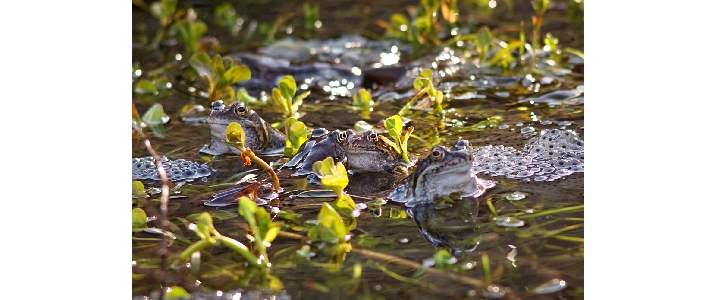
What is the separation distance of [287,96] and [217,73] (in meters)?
0.74

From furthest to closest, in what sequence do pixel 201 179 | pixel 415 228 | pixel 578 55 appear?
pixel 578 55 < pixel 201 179 < pixel 415 228

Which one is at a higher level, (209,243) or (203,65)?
(203,65)

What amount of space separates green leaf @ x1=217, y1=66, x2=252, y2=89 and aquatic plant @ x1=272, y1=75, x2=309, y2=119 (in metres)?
0.23

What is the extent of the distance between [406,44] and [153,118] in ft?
8.24

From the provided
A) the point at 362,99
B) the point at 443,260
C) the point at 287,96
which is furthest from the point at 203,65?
the point at 443,260

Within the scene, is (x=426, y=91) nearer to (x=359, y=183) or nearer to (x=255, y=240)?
(x=359, y=183)

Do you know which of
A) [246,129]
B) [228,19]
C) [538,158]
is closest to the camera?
[538,158]

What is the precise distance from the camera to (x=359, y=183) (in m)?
3.87

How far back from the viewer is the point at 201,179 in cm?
402

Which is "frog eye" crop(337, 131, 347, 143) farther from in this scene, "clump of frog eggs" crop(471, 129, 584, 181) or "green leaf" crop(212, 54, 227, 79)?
"green leaf" crop(212, 54, 227, 79)

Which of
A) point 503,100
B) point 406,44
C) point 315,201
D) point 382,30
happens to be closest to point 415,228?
point 315,201

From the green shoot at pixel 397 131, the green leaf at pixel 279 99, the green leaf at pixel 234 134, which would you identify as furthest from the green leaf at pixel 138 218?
the green leaf at pixel 279 99

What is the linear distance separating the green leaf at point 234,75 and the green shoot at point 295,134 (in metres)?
0.74

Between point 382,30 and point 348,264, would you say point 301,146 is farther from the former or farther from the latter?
point 382,30
